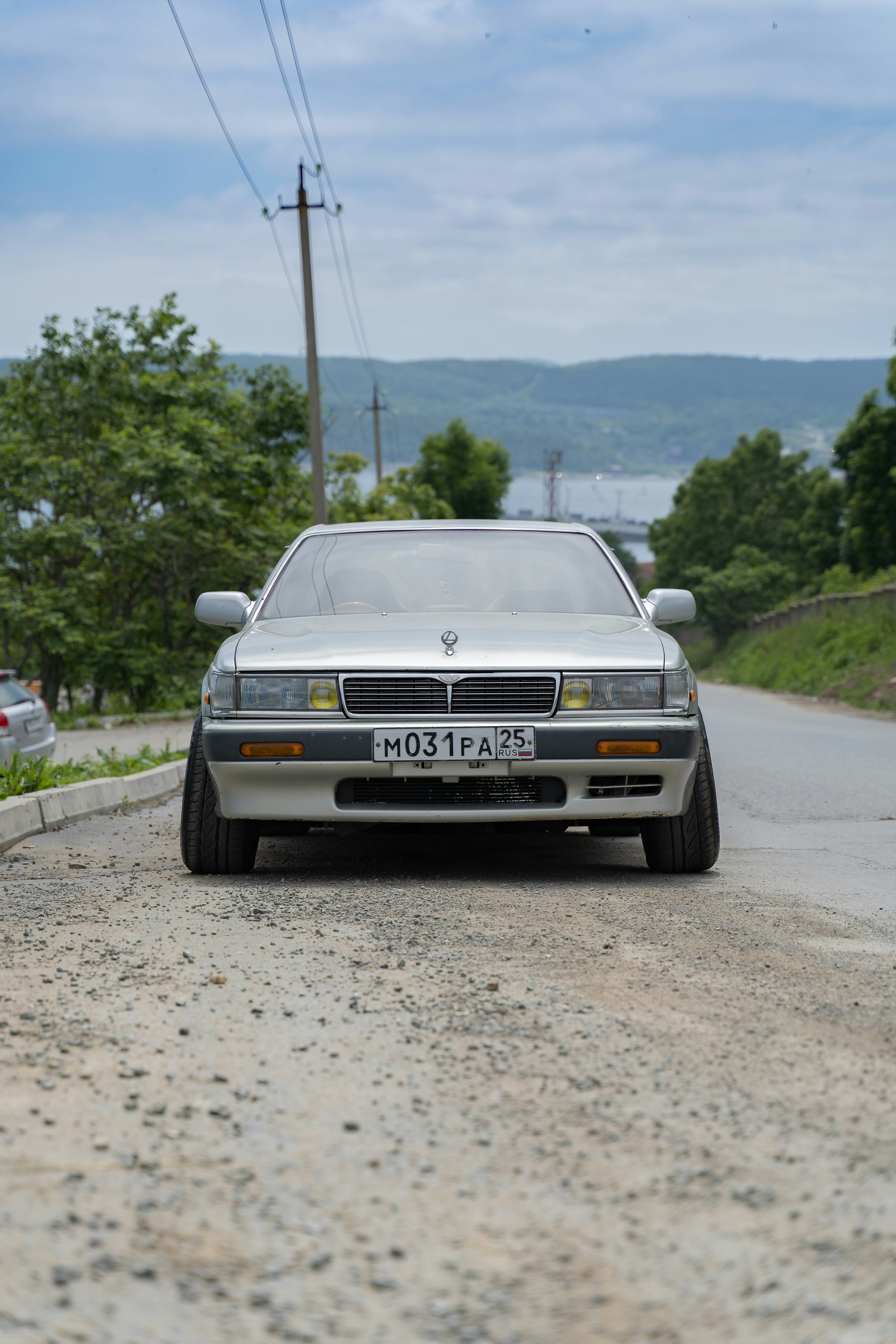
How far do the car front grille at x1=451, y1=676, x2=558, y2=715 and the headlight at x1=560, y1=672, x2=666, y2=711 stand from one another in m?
0.07

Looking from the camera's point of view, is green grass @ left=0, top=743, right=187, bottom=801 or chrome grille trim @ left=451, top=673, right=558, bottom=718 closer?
chrome grille trim @ left=451, top=673, right=558, bottom=718

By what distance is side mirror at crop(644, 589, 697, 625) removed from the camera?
6.29m

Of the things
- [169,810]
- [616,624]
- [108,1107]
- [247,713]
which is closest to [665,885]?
[616,624]

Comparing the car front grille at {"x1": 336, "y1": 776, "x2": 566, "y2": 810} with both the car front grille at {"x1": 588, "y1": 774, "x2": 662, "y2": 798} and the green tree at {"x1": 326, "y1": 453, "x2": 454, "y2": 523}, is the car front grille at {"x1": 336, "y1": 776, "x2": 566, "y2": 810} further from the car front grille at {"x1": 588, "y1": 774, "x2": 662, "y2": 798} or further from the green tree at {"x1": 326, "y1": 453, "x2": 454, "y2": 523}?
the green tree at {"x1": 326, "y1": 453, "x2": 454, "y2": 523}

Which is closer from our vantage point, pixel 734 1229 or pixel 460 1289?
pixel 460 1289

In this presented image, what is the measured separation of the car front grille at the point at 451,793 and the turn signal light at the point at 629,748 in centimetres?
22

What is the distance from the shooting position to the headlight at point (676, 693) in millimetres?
5453

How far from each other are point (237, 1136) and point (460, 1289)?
0.67 m

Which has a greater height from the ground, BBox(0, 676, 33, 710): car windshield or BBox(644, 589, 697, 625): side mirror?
BBox(644, 589, 697, 625): side mirror

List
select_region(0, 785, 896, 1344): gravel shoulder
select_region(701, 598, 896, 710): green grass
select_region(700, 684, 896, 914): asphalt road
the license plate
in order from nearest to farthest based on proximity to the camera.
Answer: select_region(0, 785, 896, 1344): gravel shoulder
the license plate
select_region(700, 684, 896, 914): asphalt road
select_region(701, 598, 896, 710): green grass

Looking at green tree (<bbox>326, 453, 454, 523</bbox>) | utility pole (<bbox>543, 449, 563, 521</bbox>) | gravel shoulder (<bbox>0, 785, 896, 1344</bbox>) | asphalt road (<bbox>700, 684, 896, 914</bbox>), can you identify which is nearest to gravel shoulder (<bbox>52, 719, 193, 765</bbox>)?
asphalt road (<bbox>700, 684, 896, 914</bbox>)

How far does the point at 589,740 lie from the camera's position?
17.4 ft

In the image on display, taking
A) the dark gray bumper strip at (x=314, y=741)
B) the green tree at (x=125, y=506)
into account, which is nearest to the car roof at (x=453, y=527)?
the dark gray bumper strip at (x=314, y=741)

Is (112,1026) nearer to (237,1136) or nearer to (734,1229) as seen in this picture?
(237,1136)
